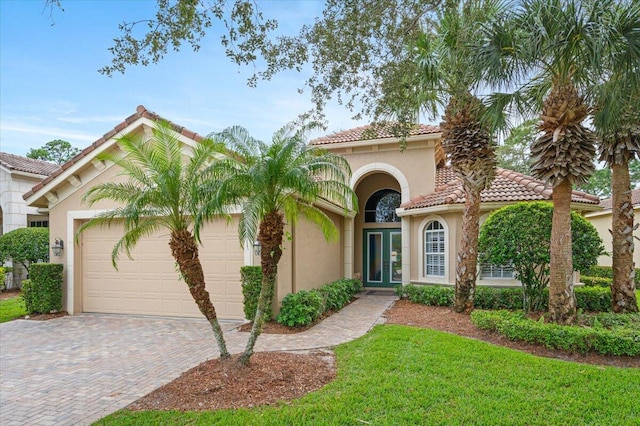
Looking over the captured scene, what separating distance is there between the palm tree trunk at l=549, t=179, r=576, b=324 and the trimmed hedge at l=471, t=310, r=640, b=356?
465 millimetres

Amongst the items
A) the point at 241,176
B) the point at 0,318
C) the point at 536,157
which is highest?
the point at 536,157

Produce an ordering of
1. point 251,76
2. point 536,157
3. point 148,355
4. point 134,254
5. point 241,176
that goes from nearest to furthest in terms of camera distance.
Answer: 1. point 241,176
2. point 251,76
3. point 148,355
4. point 536,157
5. point 134,254

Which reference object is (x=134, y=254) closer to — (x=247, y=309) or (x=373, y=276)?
(x=247, y=309)

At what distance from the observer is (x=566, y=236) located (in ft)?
27.3

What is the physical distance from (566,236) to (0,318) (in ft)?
52.5

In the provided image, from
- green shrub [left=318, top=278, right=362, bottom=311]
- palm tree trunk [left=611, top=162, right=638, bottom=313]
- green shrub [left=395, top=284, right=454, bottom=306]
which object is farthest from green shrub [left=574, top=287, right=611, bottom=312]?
green shrub [left=318, top=278, right=362, bottom=311]

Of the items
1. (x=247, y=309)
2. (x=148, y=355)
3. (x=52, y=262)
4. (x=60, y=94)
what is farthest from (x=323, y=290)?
(x=60, y=94)

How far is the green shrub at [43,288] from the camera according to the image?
11.7 meters

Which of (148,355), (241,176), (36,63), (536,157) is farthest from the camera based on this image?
(36,63)

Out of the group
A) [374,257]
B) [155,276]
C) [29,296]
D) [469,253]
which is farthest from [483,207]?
[29,296]

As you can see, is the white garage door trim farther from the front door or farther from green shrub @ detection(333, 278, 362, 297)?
the front door

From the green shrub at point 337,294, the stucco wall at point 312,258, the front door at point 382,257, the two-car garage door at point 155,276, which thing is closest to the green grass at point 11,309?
the two-car garage door at point 155,276

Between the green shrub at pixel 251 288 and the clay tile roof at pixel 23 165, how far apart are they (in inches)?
591

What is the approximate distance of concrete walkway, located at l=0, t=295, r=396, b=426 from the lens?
5.52 metres
